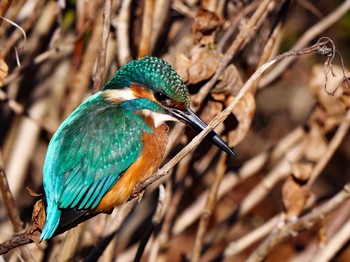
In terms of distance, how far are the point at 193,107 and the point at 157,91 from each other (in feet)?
0.73

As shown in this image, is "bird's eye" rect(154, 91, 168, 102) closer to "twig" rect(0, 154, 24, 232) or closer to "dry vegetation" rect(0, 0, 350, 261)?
"dry vegetation" rect(0, 0, 350, 261)

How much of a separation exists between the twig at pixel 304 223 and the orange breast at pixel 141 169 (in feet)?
2.45

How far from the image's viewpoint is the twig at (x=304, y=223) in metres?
3.45

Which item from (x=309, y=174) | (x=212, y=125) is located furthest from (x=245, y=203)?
(x=212, y=125)

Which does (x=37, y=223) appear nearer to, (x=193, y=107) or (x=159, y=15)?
(x=193, y=107)

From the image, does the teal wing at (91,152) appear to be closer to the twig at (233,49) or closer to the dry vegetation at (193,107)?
the dry vegetation at (193,107)

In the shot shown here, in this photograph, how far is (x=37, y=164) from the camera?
461 centimetres

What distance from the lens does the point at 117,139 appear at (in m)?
3.08

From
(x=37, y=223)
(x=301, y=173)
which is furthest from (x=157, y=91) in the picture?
(x=301, y=173)

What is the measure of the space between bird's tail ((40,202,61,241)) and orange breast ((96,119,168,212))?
238 mm

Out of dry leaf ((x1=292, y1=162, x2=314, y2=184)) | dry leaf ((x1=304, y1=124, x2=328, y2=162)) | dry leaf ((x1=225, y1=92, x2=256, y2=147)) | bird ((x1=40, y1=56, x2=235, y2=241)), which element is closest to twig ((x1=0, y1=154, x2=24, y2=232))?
bird ((x1=40, y1=56, x2=235, y2=241))

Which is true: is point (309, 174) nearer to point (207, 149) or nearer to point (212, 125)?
point (207, 149)

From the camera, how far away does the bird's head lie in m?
3.03

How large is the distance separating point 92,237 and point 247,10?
1243mm
